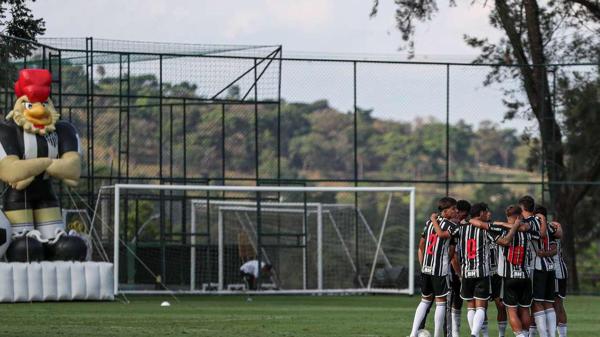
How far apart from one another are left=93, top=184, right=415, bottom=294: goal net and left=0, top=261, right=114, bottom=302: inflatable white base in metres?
2.43

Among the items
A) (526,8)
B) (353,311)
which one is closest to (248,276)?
(353,311)

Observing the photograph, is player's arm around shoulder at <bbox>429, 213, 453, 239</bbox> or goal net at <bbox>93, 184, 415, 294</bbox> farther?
A: goal net at <bbox>93, 184, 415, 294</bbox>

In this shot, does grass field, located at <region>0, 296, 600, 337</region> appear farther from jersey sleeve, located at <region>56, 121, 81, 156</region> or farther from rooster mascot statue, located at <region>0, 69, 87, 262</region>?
jersey sleeve, located at <region>56, 121, 81, 156</region>

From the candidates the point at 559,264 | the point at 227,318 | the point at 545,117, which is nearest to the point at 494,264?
the point at 559,264

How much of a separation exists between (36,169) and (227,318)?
5200 mm

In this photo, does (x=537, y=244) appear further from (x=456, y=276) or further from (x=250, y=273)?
(x=250, y=273)

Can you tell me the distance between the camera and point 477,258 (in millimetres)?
16984

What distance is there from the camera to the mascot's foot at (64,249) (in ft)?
81.1

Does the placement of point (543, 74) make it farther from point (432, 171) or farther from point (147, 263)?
point (432, 171)

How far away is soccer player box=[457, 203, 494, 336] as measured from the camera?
667 inches

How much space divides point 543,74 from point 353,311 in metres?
13.0

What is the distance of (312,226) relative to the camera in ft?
110

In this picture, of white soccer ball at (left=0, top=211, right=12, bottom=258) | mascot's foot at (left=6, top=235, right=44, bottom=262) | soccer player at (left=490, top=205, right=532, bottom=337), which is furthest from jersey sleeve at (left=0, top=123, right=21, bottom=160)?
soccer player at (left=490, top=205, right=532, bottom=337)

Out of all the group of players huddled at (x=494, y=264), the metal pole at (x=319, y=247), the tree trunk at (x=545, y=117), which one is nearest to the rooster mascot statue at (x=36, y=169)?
the metal pole at (x=319, y=247)
